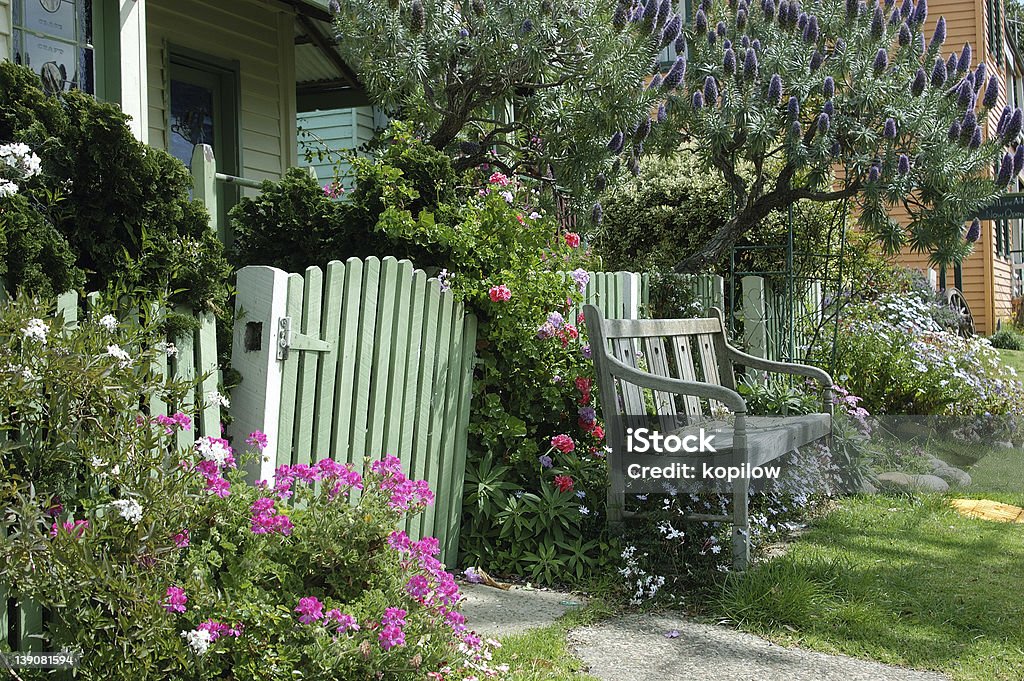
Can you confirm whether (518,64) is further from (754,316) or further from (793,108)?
(754,316)

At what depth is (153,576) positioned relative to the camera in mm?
2342

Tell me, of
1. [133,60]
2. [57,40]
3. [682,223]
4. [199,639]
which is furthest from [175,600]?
[682,223]

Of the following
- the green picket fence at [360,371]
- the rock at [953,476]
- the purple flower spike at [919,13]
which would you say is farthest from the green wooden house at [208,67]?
the rock at [953,476]

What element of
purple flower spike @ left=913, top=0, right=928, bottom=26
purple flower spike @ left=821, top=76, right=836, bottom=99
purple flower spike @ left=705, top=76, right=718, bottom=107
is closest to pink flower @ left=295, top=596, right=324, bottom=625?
purple flower spike @ left=705, top=76, right=718, bottom=107

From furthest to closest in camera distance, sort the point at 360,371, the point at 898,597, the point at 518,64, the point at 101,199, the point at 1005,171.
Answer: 1. the point at 1005,171
2. the point at 518,64
3. the point at 898,597
4. the point at 360,371
5. the point at 101,199

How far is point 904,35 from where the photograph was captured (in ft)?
26.4

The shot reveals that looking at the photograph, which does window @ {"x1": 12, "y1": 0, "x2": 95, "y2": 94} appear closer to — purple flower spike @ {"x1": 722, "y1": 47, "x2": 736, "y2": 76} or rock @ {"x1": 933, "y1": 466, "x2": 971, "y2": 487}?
purple flower spike @ {"x1": 722, "y1": 47, "x2": 736, "y2": 76}

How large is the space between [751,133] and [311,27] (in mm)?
4277

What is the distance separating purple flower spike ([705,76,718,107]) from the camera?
754 cm

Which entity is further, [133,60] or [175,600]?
[133,60]

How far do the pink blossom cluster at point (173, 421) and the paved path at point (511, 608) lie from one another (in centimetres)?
153

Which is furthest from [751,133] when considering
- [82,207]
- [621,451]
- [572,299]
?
[82,207]

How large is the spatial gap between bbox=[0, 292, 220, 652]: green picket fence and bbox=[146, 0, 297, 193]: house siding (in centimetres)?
A: 486

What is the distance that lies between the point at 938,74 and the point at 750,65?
67.8 inches
